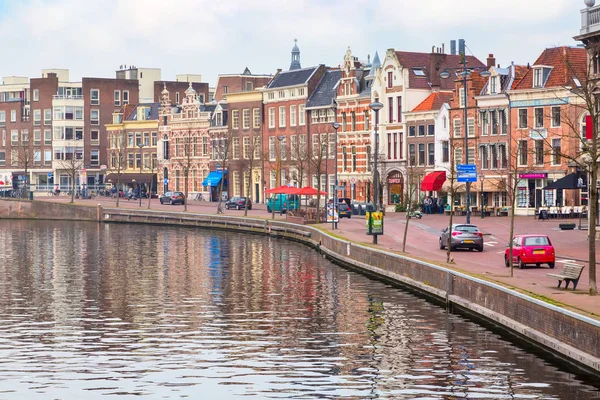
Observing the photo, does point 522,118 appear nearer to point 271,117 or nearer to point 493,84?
point 493,84

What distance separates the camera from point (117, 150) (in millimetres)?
167000

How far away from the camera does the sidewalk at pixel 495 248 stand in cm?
3891

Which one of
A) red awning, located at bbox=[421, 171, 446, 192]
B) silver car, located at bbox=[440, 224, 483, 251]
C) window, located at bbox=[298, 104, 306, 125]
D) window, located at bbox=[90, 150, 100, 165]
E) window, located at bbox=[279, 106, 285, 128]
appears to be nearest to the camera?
silver car, located at bbox=[440, 224, 483, 251]

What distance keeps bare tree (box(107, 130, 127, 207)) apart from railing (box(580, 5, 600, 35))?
343ft

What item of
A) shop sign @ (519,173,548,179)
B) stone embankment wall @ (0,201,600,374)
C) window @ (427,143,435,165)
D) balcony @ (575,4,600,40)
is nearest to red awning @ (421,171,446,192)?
window @ (427,143,435,165)

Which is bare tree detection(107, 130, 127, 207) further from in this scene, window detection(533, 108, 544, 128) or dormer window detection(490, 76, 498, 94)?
window detection(533, 108, 544, 128)

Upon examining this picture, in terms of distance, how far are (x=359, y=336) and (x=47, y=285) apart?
23.4 meters

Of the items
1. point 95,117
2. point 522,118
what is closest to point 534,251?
point 522,118

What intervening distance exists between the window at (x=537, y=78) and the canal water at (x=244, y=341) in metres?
36.8

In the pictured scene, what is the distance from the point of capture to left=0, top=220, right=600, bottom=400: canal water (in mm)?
29516

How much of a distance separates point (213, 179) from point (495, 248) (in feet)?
271

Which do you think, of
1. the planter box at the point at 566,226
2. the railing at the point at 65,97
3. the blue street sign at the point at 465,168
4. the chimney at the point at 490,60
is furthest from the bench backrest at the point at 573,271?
the railing at the point at 65,97

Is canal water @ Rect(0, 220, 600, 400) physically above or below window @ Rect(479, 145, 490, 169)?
below

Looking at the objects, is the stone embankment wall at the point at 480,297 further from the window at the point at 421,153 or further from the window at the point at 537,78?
the window at the point at 537,78
